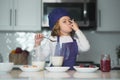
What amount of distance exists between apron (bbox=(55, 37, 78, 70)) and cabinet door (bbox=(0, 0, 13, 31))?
1.43 metres

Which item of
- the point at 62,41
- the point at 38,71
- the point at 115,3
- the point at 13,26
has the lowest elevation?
the point at 38,71

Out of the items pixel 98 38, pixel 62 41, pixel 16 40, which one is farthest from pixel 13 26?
pixel 62 41

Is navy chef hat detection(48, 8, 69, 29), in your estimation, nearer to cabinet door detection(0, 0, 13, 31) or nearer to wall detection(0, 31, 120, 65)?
cabinet door detection(0, 0, 13, 31)

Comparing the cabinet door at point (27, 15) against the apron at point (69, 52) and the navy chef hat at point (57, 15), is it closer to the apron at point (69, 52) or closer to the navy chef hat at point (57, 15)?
the navy chef hat at point (57, 15)

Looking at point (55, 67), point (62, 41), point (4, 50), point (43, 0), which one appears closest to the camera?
point (55, 67)

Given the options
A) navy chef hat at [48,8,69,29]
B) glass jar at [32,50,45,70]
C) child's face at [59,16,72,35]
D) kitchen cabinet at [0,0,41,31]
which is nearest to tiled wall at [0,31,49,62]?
kitchen cabinet at [0,0,41,31]

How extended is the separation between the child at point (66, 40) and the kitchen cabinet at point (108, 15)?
50.3 inches

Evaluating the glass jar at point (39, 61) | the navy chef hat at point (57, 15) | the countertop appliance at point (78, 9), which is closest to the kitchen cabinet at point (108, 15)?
the countertop appliance at point (78, 9)

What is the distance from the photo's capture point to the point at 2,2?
11.1ft

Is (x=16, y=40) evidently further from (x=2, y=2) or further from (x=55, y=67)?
(x=55, y=67)

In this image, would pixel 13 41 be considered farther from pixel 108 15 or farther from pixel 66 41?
pixel 66 41

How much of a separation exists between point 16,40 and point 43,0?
0.69 metres

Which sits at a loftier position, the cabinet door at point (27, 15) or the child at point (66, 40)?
the cabinet door at point (27, 15)

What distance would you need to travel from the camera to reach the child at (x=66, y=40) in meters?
2.03
